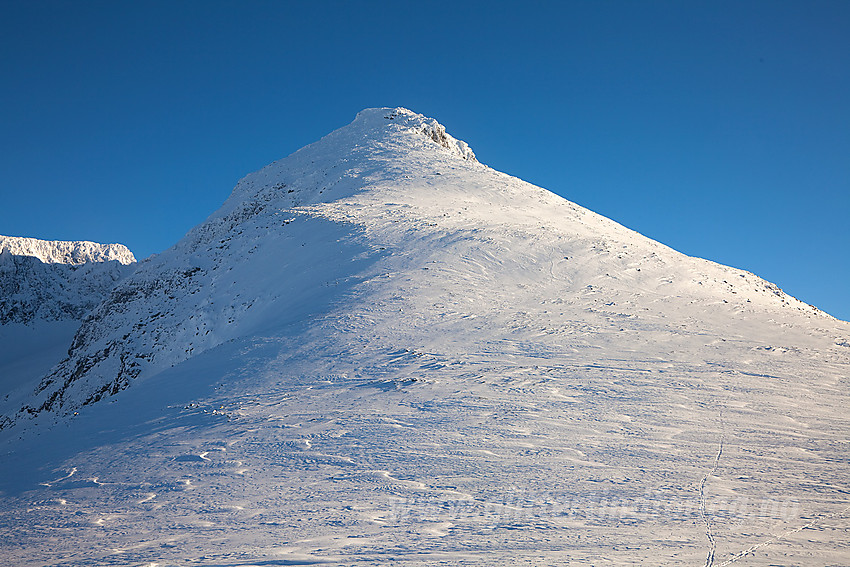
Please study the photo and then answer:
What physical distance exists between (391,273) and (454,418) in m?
10.0

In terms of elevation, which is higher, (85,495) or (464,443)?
(464,443)

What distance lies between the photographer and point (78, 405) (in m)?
25.2

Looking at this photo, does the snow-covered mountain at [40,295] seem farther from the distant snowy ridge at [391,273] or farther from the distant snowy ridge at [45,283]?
the distant snowy ridge at [391,273]

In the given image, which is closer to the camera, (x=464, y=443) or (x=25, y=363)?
(x=464, y=443)

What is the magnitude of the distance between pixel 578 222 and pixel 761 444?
20.7 m

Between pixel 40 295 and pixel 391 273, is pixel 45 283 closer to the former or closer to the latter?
pixel 40 295

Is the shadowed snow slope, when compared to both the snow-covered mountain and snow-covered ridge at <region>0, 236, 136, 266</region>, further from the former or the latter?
snow-covered ridge at <region>0, 236, 136, 266</region>

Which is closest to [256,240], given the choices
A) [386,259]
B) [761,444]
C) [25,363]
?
[386,259]

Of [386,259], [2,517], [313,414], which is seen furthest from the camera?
[386,259]

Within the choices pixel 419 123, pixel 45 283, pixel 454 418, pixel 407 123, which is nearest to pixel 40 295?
pixel 45 283

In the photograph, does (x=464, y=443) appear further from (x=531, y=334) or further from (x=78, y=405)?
(x=78, y=405)

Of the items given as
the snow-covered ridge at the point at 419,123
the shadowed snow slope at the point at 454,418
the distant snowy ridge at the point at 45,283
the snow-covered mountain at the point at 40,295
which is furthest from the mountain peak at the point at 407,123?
the distant snowy ridge at the point at 45,283

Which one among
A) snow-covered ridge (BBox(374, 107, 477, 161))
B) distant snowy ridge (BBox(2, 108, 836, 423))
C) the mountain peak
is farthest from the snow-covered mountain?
snow-covered ridge (BBox(374, 107, 477, 161))

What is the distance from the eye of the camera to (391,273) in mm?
20906
